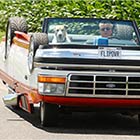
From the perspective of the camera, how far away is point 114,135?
27.6ft

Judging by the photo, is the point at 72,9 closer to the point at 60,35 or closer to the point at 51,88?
the point at 60,35

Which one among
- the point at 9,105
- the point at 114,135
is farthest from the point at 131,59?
the point at 9,105

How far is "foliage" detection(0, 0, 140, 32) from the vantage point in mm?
22031

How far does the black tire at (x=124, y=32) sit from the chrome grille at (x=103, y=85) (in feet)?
5.46

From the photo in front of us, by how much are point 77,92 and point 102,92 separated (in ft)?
1.02

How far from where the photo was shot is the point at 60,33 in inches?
381

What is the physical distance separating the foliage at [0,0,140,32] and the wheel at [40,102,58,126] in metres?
13.1

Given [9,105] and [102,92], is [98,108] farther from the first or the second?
[9,105]

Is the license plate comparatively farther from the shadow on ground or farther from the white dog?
the white dog

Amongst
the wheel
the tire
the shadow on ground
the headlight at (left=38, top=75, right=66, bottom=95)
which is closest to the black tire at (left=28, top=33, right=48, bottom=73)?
the headlight at (left=38, top=75, right=66, bottom=95)

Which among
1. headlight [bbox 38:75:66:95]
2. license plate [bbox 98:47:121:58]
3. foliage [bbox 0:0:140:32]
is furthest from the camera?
foliage [bbox 0:0:140:32]

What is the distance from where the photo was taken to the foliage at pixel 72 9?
22.0 meters

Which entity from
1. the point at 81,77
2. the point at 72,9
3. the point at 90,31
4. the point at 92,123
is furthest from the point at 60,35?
the point at 72,9

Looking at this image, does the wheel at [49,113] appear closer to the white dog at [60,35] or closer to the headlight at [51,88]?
the headlight at [51,88]
